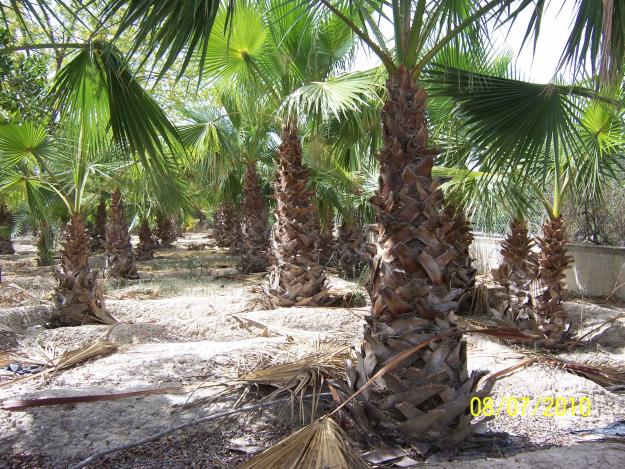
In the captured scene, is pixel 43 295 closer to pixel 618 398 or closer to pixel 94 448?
pixel 94 448

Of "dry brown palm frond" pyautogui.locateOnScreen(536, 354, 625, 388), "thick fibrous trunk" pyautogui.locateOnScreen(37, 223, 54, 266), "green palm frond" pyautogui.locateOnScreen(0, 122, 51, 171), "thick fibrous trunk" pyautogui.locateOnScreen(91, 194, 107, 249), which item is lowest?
"dry brown palm frond" pyautogui.locateOnScreen(536, 354, 625, 388)

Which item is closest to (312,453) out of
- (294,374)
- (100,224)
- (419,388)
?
(419,388)

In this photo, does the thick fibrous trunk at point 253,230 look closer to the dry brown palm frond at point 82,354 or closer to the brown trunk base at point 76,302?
the brown trunk base at point 76,302

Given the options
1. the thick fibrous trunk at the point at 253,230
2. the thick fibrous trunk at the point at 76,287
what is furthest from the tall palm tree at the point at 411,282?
the thick fibrous trunk at the point at 253,230

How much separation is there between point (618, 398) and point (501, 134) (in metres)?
2.45

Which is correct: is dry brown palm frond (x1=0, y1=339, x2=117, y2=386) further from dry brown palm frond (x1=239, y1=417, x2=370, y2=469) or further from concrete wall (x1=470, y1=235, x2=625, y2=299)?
concrete wall (x1=470, y1=235, x2=625, y2=299)

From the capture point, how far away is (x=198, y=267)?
14.2 m

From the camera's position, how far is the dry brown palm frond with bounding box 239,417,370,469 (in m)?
2.30

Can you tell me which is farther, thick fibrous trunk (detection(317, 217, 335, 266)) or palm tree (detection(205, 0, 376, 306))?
thick fibrous trunk (detection(317, 217, 335, 266))

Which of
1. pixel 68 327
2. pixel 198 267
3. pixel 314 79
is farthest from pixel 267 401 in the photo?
pixel 198 267

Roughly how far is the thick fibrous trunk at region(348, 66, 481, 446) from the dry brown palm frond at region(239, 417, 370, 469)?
778 mm

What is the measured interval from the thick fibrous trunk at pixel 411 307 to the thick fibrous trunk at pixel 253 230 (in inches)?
361

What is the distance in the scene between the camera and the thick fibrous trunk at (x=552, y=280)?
5980 millimetres

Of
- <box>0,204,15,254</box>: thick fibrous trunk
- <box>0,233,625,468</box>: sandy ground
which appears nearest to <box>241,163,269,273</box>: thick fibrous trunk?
<box>0,233,625,468</box>: sandy ground
